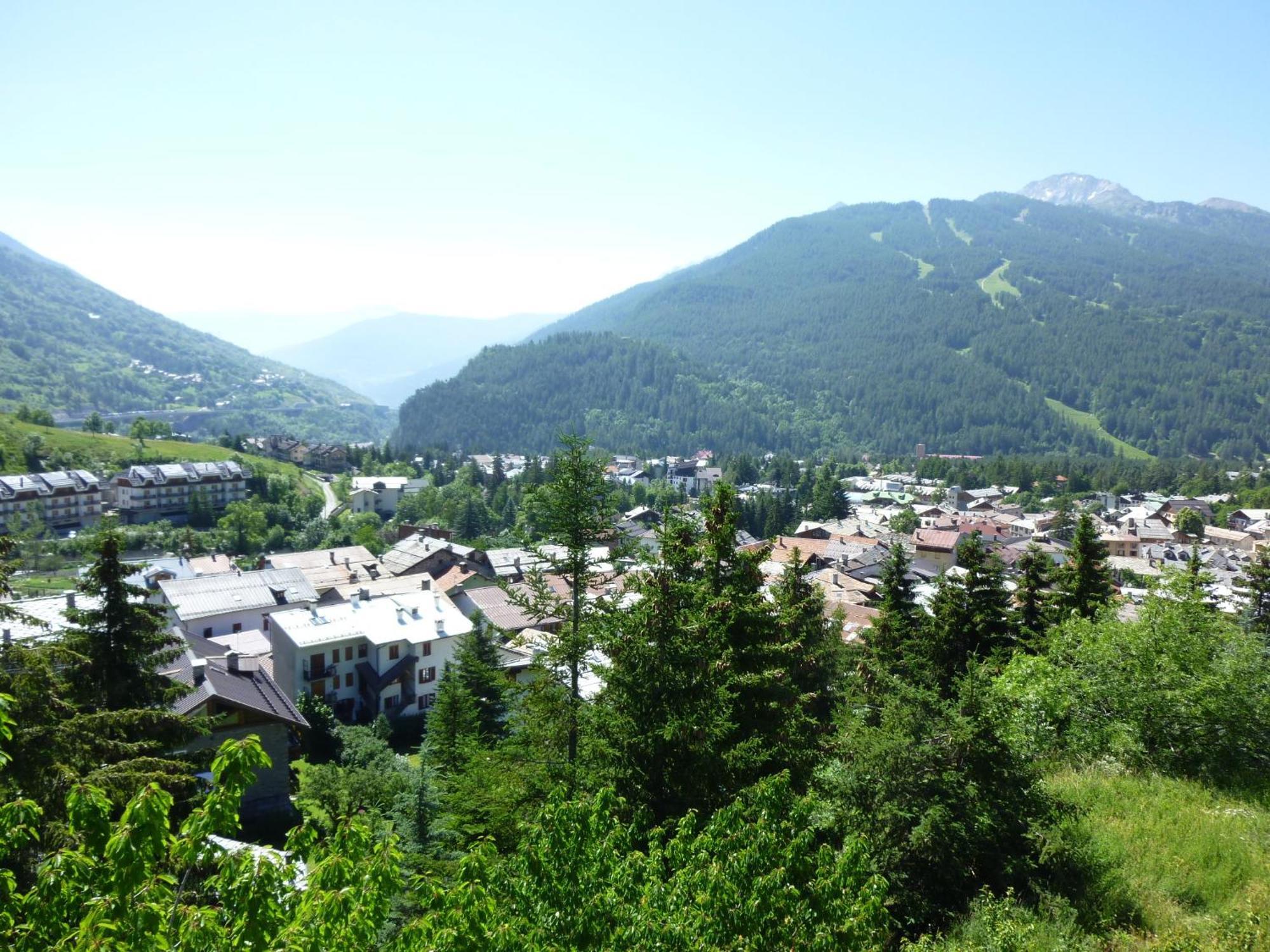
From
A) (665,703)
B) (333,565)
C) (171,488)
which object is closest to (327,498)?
(171,488)

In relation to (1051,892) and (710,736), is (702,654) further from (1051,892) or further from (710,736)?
(1051,892)

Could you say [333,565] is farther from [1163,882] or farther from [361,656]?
[1163,882]

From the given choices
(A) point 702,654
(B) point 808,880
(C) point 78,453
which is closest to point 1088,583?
(A) point 702,654

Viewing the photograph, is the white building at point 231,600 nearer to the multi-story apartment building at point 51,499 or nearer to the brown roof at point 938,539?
the multi-story apartment building at point 51,499

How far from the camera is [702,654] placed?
37.7 feet

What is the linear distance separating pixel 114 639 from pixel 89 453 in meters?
110

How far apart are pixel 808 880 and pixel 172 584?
51916 mm

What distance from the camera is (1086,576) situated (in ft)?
83.7

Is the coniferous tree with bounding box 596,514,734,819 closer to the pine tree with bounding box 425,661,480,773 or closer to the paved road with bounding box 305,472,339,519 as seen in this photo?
the pine tree with bounding box 425,661,480,773

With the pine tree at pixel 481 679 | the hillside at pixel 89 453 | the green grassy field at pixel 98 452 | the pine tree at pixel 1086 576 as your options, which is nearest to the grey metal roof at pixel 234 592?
the pine tree at pixel 481 679

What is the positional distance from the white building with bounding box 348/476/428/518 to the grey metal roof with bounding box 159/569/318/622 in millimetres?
45564

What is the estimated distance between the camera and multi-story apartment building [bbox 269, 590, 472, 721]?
35500mm

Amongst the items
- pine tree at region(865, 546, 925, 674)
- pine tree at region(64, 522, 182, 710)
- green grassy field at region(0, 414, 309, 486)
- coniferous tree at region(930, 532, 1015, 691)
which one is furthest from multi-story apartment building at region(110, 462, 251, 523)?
coniferous tree at region(930, 532, 1015, 691)

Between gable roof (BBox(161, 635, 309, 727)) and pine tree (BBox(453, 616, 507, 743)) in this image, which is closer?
gable roof (BBox(161, 635, 309, 727))
